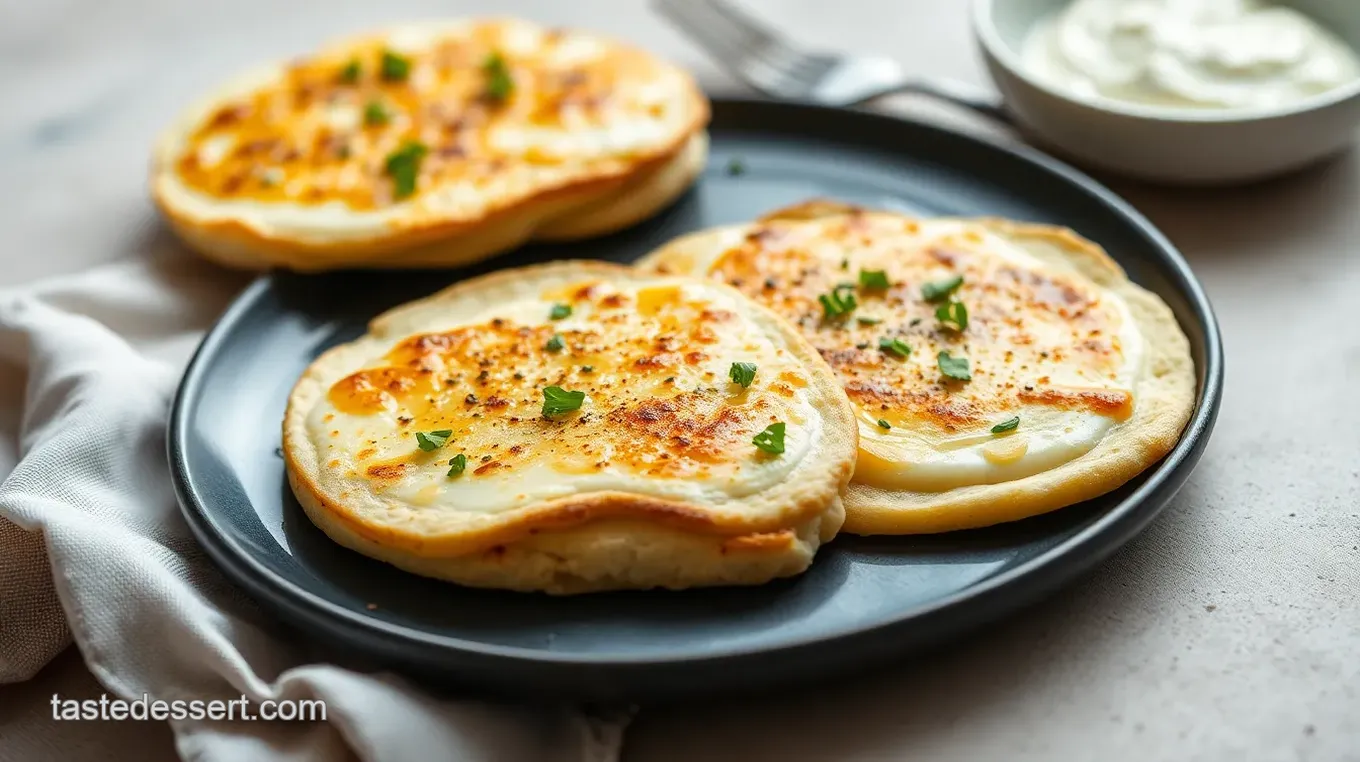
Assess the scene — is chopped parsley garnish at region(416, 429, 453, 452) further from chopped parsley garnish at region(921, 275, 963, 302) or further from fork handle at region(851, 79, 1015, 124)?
fork handle at region(851, 79, 1015, 124)

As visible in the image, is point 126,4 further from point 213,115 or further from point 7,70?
point 213,115

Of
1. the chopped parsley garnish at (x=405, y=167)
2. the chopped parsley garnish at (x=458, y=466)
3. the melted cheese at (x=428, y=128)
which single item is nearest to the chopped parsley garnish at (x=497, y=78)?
the melted cheese at (x=428, y=128)

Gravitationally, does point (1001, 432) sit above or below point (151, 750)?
above

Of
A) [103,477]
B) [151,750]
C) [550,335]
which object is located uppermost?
[550,335]

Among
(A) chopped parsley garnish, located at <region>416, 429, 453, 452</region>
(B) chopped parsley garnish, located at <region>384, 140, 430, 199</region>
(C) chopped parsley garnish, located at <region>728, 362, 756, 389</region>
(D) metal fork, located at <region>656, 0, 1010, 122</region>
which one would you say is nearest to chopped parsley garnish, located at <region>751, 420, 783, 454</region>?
(C) chopped parsley garnish, located at <region>728, 362, 756, 389</region>

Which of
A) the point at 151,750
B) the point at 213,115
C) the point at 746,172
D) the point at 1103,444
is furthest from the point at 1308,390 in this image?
the point at 213,115

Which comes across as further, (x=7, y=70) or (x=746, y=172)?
(x=7, y=70)
